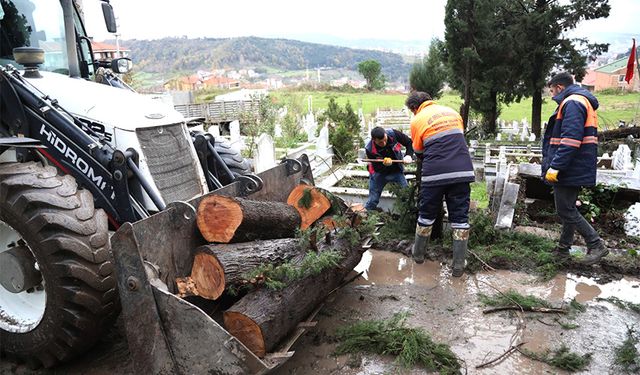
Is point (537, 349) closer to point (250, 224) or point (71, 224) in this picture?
point (250, 224)

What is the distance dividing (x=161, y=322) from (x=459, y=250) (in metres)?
3.25

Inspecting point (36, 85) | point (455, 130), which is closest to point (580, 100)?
point (455, 130)

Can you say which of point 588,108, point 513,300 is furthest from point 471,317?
point 588,108

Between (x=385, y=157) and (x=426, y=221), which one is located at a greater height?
(x=385, y=157)

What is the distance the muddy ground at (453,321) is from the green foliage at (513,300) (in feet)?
0.34

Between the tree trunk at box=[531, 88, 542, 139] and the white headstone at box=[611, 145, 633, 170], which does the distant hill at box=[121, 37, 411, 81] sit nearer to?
the tree trunk at box=[531, 88, 542, 139]

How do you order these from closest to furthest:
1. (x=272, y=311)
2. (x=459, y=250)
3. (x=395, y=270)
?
1. (x=272, y=311)
2. (x=459, y=250)
3. (x=395, y=270)

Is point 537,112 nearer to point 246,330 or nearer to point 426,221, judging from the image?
point 426,221

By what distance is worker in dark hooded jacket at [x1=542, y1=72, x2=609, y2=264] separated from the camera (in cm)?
458

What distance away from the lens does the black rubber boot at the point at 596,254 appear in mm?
4895

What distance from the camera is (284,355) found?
2881 mm

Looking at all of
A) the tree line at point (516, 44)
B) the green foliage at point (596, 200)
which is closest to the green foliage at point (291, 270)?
the green foliage at point (596, 200)

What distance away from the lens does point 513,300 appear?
4211 mm

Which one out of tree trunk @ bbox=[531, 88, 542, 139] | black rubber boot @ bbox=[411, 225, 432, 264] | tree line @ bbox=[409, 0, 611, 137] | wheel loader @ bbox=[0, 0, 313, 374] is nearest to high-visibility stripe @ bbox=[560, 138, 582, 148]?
black rubber boot @ bbox=[411, 225, 432, 264]
